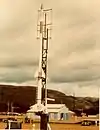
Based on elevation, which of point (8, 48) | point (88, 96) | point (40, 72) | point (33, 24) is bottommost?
point (88, 96)

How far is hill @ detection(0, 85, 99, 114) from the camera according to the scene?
14.7 ft

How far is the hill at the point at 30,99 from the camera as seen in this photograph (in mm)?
4469

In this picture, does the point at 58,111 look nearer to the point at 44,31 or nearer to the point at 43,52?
the point at 43,52

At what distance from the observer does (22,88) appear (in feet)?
15.1

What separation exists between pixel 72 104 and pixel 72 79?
329 millimetres

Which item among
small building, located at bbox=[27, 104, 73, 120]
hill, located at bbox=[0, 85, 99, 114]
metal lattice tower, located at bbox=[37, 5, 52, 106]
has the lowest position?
small building, located at bbox=[27, 104, 73, 120]

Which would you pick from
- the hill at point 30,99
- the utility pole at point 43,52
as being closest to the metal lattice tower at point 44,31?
the utility pole at point 43,52

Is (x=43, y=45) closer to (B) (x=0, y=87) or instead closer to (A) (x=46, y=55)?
(A) (x=46, y=55)

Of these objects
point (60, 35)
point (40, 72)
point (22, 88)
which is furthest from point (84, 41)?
point (22, 88)

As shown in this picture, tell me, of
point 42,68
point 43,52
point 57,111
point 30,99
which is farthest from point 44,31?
point 57,111

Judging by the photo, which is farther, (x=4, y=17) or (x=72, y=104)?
(x=4, y=17)

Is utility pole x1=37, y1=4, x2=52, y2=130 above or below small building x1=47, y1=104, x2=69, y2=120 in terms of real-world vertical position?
above

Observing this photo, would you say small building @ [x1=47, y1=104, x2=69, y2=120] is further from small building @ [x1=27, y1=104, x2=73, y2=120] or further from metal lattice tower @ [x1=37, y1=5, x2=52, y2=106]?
metal lattice tower @ [x1=37, y1=5, x2=52, y2=106]

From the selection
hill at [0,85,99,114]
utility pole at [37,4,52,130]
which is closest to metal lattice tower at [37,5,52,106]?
utility pole at [37,4,52,130]
